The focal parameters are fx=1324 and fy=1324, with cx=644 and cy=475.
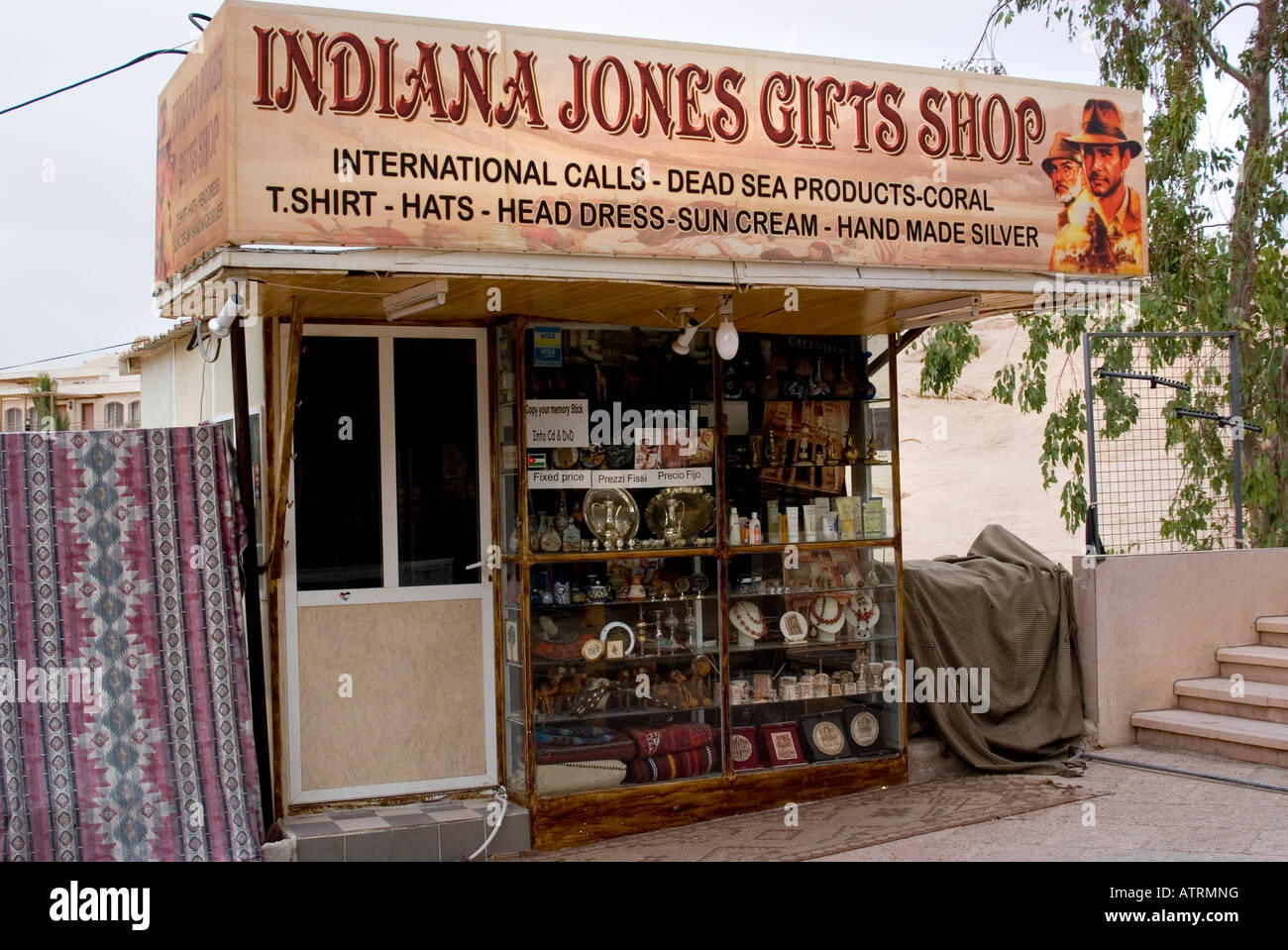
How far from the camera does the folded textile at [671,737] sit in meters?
7.76

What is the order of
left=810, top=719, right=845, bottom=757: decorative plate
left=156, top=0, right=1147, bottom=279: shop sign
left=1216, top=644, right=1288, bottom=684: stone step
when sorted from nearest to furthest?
left=156, top=0, right=1147, bottom=279: shop sign, left=810, top=719, right=845, bottom=757: decorative plate, left=1216, top=644, right=1288, bottom=684: stone step

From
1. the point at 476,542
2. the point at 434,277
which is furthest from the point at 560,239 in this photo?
the point at 476,542

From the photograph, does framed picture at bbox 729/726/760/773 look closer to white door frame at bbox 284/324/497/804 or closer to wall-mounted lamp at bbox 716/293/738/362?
white door frame at bbox 284/324/497/804

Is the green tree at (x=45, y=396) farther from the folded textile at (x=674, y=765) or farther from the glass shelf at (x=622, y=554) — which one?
the folded textile at (x=674, y=765)

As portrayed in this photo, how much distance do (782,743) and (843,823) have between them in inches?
→ 29.6

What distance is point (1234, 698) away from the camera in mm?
9109

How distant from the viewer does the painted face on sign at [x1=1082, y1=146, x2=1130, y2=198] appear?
768cm

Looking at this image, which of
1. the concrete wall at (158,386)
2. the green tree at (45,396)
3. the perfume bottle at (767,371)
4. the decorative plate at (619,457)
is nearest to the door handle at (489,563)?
the decorative plate at (619,457)

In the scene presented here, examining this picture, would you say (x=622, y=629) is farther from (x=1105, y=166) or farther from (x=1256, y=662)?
(x=1256, y=662)

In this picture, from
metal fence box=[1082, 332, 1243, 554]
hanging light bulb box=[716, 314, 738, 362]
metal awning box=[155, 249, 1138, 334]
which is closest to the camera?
metal awning box=[155, 249, 1138, 334]

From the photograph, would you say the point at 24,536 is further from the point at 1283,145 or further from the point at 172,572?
the point at 1283,145

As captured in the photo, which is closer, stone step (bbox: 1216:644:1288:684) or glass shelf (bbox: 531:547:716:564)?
glass shelf (bbox: 531:547:716:564)

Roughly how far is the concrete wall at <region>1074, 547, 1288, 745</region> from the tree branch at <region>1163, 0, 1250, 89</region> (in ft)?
19.2

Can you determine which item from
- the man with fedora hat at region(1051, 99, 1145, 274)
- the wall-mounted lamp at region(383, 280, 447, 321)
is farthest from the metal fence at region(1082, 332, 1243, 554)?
the wall-mounted lamp at region(383, 280, 447, 321)
